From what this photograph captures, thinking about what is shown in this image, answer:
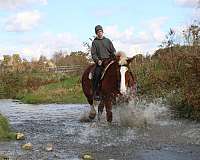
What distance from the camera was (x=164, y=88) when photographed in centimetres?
1702

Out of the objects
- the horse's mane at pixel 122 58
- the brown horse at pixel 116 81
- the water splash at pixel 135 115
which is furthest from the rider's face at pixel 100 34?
the water splash at pixel 135 115

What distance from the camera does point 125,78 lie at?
12.9 m

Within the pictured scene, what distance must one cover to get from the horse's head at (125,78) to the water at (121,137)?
27.3 inches

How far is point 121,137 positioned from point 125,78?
86.3 inches

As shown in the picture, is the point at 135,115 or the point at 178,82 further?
the point at 178,82

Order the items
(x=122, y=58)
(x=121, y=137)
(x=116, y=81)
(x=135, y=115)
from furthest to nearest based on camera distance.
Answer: (x=135, y=115), (x=116, y=81), (x=122, y=58), (x=121, y=137)

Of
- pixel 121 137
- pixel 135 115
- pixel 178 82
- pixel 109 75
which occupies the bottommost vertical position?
pixel 121 137

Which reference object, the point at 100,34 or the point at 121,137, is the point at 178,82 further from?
the point at 121,137

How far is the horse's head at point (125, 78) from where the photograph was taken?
42.1ft

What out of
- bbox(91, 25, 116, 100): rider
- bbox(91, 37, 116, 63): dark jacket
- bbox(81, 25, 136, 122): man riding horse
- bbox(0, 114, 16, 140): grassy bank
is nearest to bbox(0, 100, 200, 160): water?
bbox(0, 114, 16, 140): grassy bank

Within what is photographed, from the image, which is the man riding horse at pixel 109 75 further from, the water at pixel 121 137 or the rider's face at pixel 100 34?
the water at pixel 121 137

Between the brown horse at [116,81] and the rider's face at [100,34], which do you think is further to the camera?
the rider's face at [100,34]

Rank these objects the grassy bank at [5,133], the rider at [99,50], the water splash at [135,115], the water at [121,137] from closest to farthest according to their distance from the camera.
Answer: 1. the water at [121,137]
2. the grassy bank at [5,133]
3. the water splash at [135,115]
4. the rider at [99,50]

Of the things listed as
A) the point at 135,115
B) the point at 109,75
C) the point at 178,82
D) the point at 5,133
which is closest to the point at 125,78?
the point at 109,75
